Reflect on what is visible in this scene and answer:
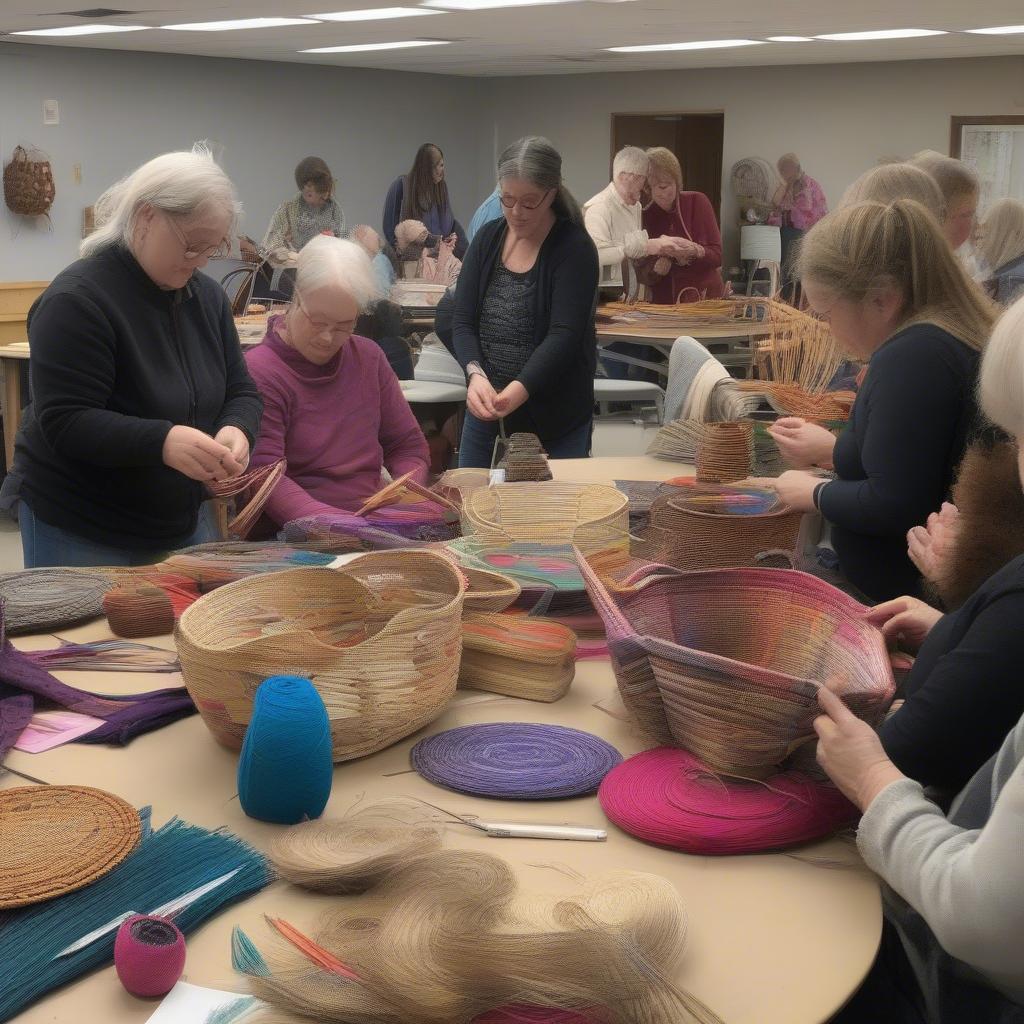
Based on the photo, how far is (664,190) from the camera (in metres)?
6.63

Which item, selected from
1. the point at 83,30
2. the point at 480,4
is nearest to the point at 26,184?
the point at 83,30

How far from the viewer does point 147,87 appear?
37.1 ft

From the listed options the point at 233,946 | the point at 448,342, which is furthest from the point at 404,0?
the point at 233,946

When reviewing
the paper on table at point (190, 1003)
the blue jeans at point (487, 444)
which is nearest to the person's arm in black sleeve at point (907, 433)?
the paper on table at point (190, 1003)

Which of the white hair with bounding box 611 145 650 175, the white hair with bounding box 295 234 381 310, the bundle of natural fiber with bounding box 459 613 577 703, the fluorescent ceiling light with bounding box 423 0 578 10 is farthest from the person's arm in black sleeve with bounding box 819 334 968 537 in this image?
the fluorescent ceiling light with bounding box 423 0 578 10

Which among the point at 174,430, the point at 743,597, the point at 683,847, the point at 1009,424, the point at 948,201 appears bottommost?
the point at 683,847

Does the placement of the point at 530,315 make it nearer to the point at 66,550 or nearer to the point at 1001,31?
the point at 66,550

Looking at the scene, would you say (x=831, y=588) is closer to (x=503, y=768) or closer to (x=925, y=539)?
(x=925, y=539)

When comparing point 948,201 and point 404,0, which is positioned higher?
point 404,0

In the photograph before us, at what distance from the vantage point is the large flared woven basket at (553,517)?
2197 mm

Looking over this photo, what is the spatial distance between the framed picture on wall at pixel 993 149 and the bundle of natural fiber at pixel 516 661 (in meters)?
11.0

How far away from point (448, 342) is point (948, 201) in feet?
6.04

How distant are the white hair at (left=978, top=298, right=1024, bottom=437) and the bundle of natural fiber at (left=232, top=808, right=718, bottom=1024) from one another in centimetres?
55

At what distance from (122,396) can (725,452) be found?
1325mm
